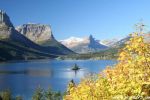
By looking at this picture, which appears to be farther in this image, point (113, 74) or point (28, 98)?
point (28, 98)

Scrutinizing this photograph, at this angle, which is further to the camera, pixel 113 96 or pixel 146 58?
pixel 113 96

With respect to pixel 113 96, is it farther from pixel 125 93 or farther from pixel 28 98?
pixel 28 98

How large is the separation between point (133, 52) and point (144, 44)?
76 cm

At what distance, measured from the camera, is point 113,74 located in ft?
63.6

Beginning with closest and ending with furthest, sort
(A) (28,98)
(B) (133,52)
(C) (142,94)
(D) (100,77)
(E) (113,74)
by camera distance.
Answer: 1. (C) (142,94)
2. (B) (133,52)
3. (E) (113,74)
4. (D) (100,77)
5. (A) (28,98)

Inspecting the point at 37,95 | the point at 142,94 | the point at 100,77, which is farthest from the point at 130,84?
the point at 37,95

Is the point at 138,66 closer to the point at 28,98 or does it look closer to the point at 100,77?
the point at 100,77

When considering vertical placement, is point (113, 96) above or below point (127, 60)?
below

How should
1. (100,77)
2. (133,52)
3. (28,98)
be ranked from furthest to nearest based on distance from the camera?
(28,98) → (100,77) → (133,52)

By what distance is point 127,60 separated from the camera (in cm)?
1819

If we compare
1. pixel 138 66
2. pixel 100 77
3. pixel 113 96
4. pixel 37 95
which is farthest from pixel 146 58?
pixel 37 95

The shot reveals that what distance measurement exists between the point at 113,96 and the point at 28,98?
435 ft

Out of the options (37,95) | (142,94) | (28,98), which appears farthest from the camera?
(28,98)

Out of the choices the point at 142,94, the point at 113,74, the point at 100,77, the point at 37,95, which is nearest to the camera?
the point at 142,94
